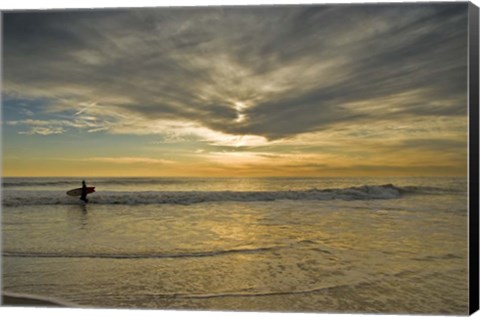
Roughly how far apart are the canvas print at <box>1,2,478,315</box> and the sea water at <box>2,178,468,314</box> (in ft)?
0.05

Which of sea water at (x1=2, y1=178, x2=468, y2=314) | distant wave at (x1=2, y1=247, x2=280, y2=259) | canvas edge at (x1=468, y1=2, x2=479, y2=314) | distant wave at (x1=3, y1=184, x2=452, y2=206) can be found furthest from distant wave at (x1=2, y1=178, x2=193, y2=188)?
canvas edge at (x1=468, y1=2, x2=479, y2=314)

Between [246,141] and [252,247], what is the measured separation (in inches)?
32.5

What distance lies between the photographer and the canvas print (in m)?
3.09

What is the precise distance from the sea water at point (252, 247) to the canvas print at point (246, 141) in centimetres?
2

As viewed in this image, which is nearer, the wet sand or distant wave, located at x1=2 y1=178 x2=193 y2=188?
the wet sand

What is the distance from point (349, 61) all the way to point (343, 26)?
25 cm

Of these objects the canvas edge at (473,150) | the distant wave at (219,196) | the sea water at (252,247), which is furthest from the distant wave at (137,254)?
the canvas edge at (473,150)

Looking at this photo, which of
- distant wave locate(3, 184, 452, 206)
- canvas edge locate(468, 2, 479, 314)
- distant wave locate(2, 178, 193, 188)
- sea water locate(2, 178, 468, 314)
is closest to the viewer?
canvas edge locate(468, 2, 479, 314)

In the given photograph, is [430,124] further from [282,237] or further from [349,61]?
[282,237]

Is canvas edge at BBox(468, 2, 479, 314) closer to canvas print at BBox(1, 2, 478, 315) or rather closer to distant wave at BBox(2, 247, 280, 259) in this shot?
canvas print at BBox(1, 2, 478, 315)

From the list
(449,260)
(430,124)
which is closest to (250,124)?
(430,124)

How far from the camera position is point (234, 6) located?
321 cm

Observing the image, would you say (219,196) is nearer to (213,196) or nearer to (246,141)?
(213,196)

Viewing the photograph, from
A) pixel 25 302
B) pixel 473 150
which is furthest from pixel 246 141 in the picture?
pixel 25 302
